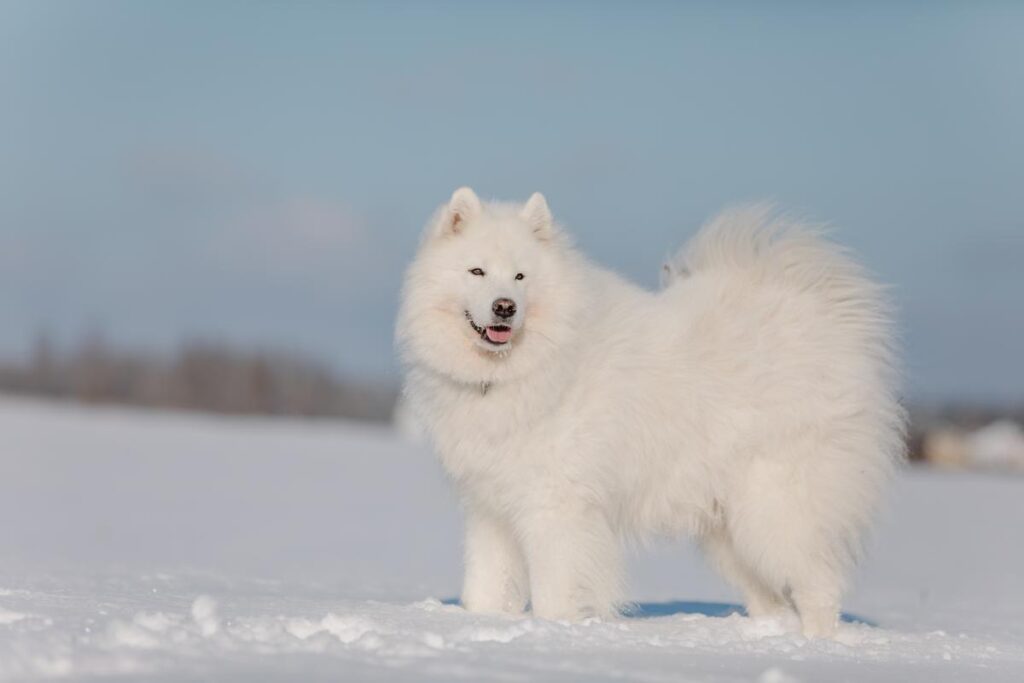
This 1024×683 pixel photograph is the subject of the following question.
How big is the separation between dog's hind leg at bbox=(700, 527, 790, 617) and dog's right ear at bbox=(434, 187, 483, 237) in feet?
8.30

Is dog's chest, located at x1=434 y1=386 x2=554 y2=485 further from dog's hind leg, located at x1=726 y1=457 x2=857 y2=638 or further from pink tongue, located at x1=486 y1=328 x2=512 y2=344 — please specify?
dog's hind leg, located at x1=726 y1=457 x2=857 y2=638

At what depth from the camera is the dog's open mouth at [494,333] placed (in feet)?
22.2

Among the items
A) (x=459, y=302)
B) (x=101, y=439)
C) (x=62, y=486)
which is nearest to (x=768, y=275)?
(x=459, y=302)

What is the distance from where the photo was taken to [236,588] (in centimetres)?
812

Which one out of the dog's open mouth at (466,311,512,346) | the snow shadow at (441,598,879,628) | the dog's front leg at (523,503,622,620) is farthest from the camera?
the snow shadow at (441,598,879,628)

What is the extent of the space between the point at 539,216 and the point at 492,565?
2060 millimetres

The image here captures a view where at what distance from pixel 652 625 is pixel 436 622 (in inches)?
54.3

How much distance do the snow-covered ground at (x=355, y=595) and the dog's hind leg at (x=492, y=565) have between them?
0.93ft

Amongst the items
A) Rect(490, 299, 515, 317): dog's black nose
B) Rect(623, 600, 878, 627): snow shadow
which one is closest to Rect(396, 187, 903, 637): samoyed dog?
Rect(490, 299, 515, 317): dog's black nose

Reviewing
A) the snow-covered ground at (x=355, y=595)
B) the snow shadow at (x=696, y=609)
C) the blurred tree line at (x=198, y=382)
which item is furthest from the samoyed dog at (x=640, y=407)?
the blurred tree line at (x=198, y=382)

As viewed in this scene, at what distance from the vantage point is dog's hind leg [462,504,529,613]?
280 inches

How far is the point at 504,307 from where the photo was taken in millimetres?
6676

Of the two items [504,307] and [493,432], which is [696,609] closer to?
[493,432]

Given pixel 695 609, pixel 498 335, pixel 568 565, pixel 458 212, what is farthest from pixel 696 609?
pixel 458 212
